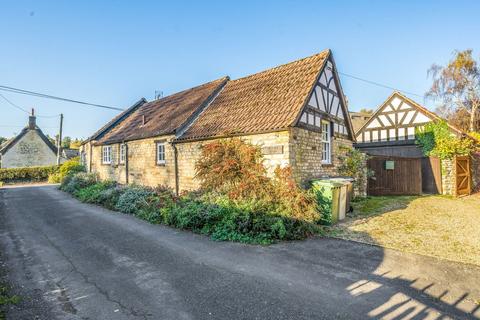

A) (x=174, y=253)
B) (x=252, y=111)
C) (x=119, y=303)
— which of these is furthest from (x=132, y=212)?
(x=119, y=303)

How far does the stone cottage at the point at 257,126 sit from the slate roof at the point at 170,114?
0.06 m

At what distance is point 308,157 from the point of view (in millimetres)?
10719

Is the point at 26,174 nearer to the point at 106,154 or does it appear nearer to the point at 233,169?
the point at 106,154

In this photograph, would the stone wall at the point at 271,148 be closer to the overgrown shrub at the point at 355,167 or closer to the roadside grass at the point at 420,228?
the roadside grass at the point at 420,228

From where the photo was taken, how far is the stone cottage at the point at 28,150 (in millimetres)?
34344

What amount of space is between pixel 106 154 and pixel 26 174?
16.4 meters

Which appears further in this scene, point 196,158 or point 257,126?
point 196,158

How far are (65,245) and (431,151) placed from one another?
1879cm

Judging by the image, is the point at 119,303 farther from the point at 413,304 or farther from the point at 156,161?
the point at 156,161

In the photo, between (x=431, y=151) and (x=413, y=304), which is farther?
(x=431, y=151)

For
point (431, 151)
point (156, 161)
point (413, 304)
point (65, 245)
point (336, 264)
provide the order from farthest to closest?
1. point (431, 151)
2. point (156, 161)
3. point (65, 245)
4. point (336, 264)
5. point (413, 304)

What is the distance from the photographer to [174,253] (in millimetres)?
6059

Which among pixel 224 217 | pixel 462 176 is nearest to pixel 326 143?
pixel 224 217

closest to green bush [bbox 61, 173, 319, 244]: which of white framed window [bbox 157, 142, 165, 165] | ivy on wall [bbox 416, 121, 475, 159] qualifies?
white framed window [bbox 157, 142, 165, 165]
